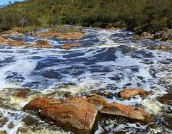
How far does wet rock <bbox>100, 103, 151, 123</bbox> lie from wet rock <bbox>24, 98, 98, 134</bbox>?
2.01ft

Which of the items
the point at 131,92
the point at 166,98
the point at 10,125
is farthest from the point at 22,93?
the point at 166,98

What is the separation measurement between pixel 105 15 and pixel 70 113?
5461 cm

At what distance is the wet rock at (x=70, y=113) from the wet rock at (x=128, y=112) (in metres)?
0.61

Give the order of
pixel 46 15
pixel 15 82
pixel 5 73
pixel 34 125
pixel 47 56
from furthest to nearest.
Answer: pixel 46 15 < pixel 47 56 < pixel 5 73 < pixel 15 82 < pixel 34 125

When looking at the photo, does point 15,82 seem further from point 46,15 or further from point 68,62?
point 46,15

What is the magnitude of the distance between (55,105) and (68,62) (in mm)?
11892

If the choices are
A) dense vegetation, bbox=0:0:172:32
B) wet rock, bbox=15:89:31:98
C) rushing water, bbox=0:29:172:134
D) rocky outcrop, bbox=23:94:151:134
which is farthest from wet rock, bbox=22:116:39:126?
dense vegetation, bbox=0:0:172:32

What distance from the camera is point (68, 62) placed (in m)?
23.9

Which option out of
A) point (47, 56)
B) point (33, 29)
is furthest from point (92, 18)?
point (47, 56)

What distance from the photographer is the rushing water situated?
1159cm

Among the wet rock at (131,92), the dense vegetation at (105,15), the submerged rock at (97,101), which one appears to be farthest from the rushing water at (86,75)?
the dense vegetation at (105,15)

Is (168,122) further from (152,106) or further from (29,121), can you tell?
(29,121)

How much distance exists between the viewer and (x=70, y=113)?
11.5 metres

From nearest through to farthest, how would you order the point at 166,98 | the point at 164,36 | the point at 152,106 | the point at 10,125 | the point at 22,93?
the point at 10,125
the point at 152,106
the point at 166,98
the point at 22,93
the point at 164,36
